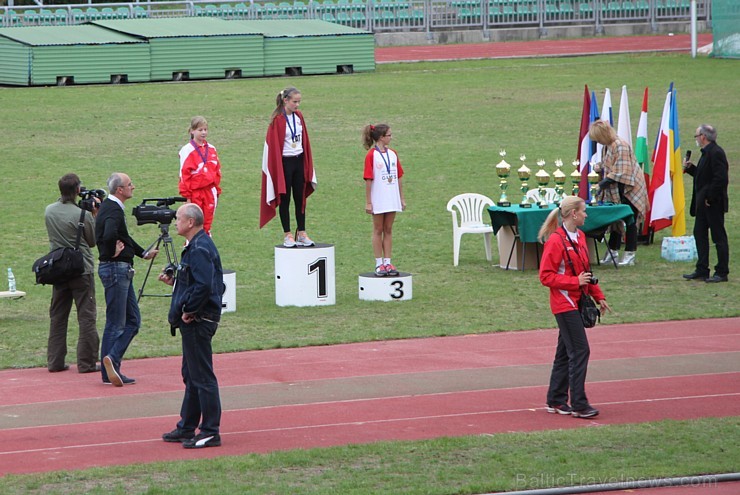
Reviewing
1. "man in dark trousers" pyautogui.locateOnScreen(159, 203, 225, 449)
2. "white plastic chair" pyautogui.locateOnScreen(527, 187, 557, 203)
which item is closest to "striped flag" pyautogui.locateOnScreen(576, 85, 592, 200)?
"white plastic chair" pyautogui.locateOnScreen(527, 187, 557, 203)

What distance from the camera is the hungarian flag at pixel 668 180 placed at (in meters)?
18.5

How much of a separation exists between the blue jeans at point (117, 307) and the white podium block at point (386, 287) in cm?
460

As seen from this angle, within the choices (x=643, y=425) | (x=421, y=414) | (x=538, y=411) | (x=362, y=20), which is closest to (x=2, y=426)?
(x=421, y=414)

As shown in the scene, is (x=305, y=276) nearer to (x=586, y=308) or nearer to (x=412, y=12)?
(x=586, y=308)

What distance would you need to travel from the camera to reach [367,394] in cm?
1134

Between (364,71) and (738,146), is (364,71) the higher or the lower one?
the higher one

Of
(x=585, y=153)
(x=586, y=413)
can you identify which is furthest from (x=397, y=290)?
(x=586, y=413)

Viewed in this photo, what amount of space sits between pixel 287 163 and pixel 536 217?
396 centimetres

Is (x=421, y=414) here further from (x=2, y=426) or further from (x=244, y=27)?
(x=244, y=27)

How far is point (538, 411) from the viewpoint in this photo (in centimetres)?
1073

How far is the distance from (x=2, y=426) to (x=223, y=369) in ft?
8.64

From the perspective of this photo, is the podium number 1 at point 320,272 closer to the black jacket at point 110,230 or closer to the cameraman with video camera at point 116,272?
the cameraman with video camera at point 116,272

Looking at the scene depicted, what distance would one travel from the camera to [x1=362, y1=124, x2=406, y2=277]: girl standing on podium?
15078mm

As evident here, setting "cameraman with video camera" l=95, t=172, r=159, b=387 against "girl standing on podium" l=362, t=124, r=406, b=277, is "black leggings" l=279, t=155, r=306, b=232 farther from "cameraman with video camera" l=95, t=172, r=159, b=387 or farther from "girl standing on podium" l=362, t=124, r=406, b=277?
"cameraman with video camera" l=95, t=172, r=159, b=387
